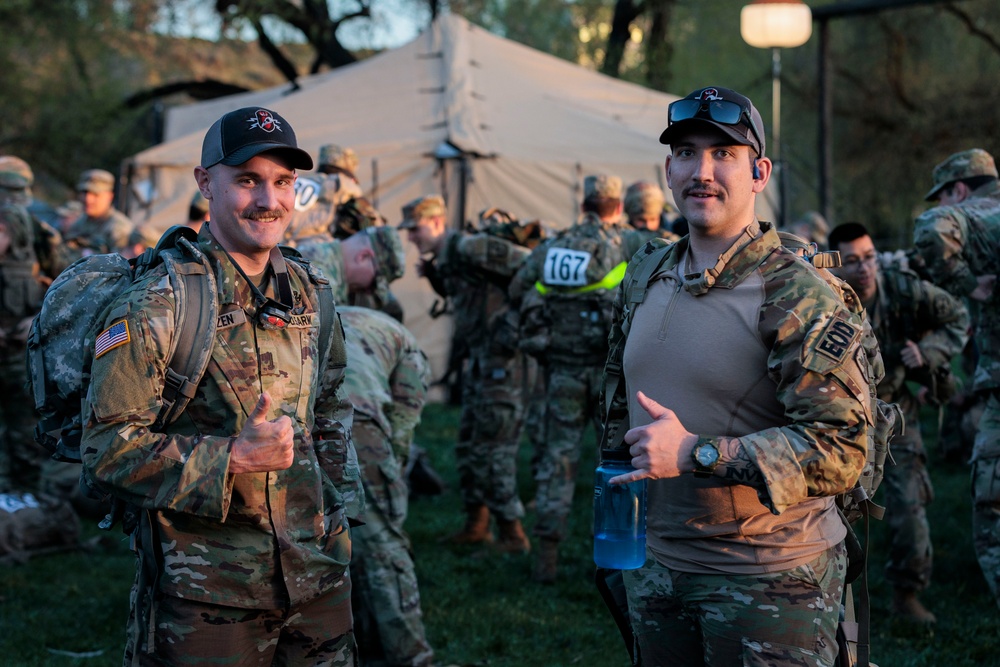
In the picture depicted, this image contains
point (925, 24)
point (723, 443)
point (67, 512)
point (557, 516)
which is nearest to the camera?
point (723, 443)

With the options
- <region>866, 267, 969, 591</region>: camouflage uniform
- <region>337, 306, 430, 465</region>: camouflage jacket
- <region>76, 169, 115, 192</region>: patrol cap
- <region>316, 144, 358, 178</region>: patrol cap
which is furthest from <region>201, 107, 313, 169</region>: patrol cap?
<region>76, 169, 115, 192</region>: patrol cap

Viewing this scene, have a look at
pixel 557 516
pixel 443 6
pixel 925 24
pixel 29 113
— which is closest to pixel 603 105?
pixel 443 6

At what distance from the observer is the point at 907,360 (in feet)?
20.8

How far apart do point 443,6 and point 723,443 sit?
19.8 m

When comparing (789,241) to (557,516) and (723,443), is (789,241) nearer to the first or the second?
(723,443)

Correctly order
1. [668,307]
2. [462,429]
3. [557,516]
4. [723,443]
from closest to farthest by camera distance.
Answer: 1. [723,443]
2. [668,307]
3. [557,516]
4. [462,429]

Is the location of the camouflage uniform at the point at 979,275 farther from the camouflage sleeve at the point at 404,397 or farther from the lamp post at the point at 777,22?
the lamp post at the point at 777,22

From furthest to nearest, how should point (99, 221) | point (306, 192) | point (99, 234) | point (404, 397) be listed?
point (99, 221)
point (99, 234)
point (306, 192)
point (404, 397)

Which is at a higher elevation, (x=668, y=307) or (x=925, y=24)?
(x=925, y=24)

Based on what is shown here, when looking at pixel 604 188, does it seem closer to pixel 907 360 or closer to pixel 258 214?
pixel 907 360

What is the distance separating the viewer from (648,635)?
3107mm

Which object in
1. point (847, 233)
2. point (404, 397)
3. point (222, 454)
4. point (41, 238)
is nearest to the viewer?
point (222, 454)

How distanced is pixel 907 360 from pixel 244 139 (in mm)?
4540

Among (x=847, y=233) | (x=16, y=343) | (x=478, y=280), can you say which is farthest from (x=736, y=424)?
(x=16, y=343)
